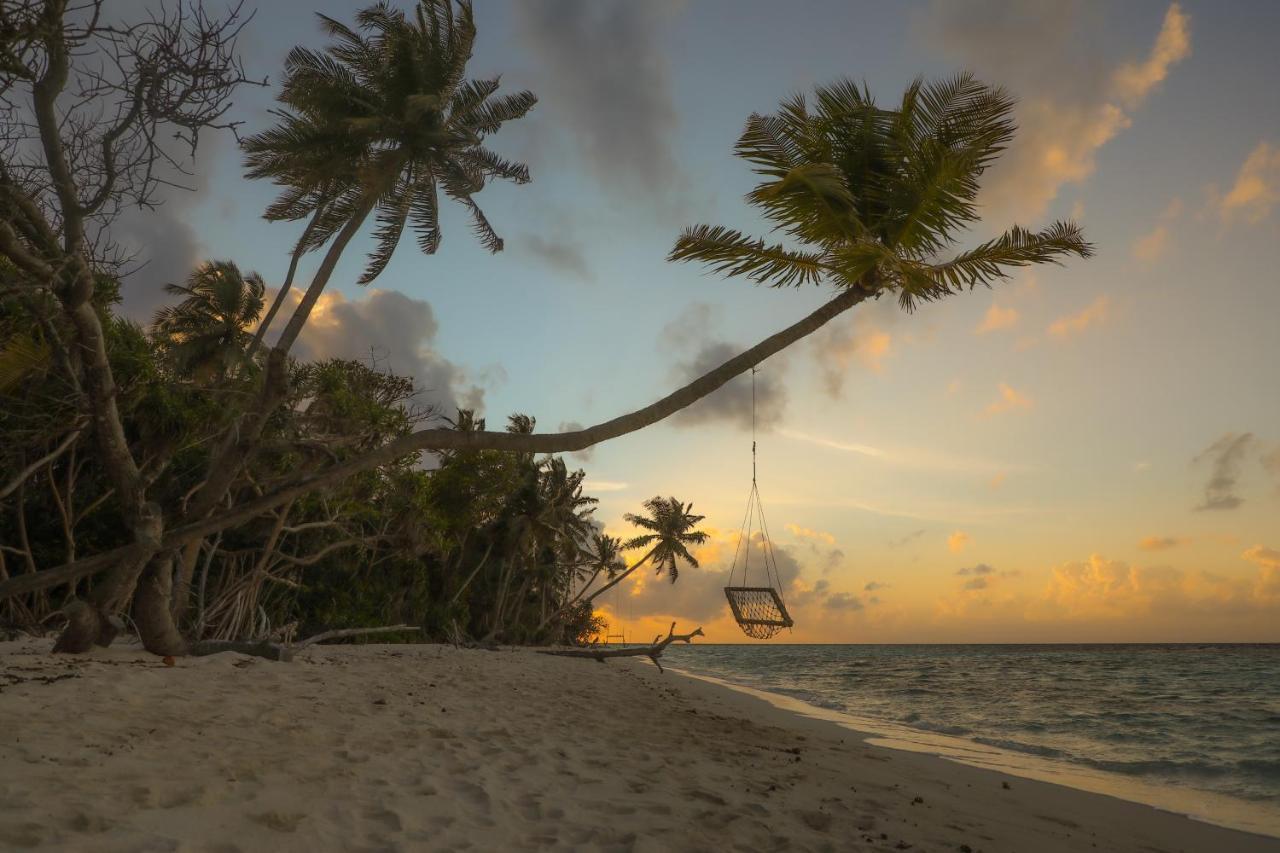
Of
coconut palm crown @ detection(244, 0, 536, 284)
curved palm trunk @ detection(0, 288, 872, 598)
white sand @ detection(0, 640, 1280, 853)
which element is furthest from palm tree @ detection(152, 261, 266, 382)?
curved palm trunk @ detection(0, 288, 872, 598)

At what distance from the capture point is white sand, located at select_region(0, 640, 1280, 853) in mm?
3438

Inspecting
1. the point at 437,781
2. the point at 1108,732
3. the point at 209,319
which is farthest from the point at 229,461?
the point at 209,319

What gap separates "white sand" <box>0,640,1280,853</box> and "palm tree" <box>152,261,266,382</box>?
1557 cm

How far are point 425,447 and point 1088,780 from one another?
8.62m

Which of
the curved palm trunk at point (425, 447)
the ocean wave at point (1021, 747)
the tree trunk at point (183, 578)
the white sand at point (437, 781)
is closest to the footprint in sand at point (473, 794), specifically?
the white sand at point (437, 781)

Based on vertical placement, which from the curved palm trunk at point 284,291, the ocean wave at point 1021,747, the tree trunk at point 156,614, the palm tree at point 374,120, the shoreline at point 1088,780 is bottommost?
the ocean wave at point 1021,747

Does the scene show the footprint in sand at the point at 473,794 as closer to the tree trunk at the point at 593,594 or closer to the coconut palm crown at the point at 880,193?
the coconut palm crown at the point at 880,193

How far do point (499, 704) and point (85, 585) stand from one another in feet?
40.2

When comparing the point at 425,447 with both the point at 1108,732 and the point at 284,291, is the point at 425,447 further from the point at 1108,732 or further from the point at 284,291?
the point at 1108,732

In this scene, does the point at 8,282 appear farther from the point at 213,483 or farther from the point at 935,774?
the point at 935,774

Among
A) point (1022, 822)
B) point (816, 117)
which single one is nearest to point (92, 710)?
point (1022, 822)

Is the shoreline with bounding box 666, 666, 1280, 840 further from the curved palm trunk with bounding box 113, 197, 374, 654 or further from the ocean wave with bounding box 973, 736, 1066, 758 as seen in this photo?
the curved palm trunk with bounding box 113, 197, 374, 654

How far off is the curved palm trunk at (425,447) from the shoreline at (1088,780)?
19.8 ft

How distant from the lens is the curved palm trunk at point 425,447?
4.56m
